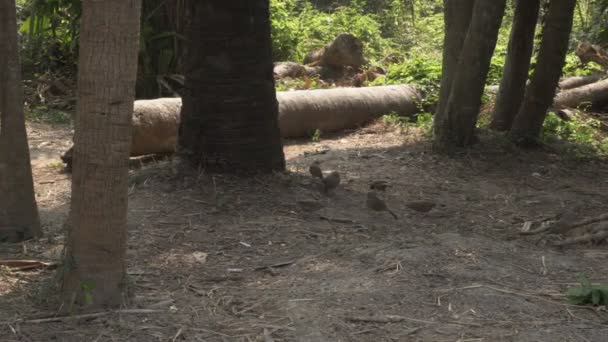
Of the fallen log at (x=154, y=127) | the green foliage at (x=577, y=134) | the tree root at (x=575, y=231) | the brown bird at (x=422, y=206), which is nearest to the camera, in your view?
the tree root at (x=575, y=231)

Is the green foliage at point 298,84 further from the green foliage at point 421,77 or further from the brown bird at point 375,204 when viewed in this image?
the brown bird at point 375,204

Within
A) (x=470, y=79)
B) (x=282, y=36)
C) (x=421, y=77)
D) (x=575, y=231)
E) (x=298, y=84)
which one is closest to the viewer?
(x=575, y=231)

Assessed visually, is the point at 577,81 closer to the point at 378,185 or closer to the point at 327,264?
the point at 378,185

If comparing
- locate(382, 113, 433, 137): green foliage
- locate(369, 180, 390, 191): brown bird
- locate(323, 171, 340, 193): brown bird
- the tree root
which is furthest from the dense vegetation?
the tree root

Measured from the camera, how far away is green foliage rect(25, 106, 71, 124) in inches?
466

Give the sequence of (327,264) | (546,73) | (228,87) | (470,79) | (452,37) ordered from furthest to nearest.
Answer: (452,37) → (546,73) → (470,79) → (228,87) → (327,264)

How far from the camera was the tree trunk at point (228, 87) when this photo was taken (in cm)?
700

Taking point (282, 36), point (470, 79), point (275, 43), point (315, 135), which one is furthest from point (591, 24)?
point (470, 79)

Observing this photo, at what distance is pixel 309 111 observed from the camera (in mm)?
11219

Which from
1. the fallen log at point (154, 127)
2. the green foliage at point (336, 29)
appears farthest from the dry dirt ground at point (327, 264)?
the green foliage at point (336, 29)

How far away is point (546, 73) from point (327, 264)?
5408 millimetres

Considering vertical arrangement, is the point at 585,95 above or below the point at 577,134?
above

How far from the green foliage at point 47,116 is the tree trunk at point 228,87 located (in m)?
5.21

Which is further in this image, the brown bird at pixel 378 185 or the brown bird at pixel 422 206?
the brown bird at pixel 378 185
